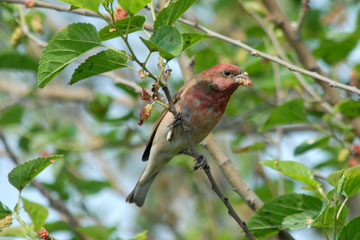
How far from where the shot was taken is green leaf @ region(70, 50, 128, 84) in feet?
9.34

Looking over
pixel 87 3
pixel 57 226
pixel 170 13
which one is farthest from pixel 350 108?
pixel 57 226

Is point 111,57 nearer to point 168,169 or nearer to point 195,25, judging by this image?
point 195,25

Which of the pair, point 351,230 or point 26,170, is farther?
point 26,170

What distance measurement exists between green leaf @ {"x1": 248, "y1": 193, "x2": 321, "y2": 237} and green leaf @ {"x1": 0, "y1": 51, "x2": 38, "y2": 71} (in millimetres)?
3416

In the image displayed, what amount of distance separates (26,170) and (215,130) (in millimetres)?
3586

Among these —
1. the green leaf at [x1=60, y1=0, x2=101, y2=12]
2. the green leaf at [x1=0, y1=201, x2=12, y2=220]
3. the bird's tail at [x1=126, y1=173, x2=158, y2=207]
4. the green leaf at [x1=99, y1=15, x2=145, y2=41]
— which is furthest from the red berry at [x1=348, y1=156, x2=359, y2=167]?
the green leaf at [x1=0, y1=201, x2=12, y2=220]

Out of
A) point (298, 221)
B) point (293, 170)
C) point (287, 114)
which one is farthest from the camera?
point (287, 114)

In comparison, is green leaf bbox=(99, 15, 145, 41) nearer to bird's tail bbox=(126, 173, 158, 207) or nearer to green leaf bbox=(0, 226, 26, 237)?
green leaf bbox=(0, 226, 26, 237)

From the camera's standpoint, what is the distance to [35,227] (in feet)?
10.4

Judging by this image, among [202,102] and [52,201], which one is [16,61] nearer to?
[52,201]

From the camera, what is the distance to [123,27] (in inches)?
110

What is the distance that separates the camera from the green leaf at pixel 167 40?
8.57ft

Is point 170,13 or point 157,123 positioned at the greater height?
point 157,123

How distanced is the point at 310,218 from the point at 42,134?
3899mm
